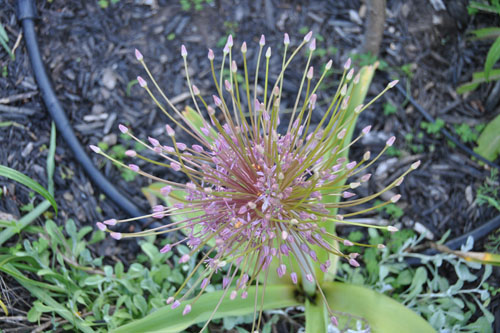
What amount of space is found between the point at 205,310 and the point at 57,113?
5.01 ft

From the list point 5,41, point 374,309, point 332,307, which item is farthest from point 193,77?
point 374,309

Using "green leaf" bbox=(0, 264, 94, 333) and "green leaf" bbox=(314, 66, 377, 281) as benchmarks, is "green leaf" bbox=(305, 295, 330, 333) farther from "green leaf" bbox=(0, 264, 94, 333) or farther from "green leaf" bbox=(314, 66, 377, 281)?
"green leaf" bbox=(0, 264, 94, 333)

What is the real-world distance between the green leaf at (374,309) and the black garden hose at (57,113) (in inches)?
45.3

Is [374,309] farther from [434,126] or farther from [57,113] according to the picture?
[57,113]

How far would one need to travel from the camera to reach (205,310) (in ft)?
5.55

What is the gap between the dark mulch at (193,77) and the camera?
2436 mm

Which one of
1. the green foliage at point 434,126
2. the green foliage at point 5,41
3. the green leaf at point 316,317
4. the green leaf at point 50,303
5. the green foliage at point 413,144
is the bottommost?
the green leaf at point 50,303

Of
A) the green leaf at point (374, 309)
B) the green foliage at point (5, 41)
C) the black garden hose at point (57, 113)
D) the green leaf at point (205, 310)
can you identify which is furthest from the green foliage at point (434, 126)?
the green foliage at point (5, 41)

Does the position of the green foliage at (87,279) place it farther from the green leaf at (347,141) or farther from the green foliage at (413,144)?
the green foliage at (413,144)

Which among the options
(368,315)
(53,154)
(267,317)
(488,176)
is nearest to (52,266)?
(53,154)

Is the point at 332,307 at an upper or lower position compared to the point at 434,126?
lower

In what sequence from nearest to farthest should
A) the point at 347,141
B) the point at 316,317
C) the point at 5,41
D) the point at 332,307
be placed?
the point at 316,317 < the point at 332,307 < the point at 347,141 < the point at 5,41

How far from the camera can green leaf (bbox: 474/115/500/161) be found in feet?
7.73

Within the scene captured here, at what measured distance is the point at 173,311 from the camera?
1628 millimetres
